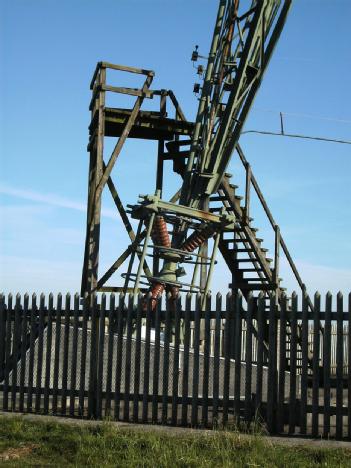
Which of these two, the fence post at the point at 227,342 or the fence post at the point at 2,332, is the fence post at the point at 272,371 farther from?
the fence post at the point at 2,332

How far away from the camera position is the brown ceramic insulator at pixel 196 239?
2120cm

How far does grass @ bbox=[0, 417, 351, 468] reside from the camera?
355 inches

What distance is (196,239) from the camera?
2128 cm

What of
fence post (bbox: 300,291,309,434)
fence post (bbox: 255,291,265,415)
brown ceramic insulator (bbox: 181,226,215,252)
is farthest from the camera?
brown ceramic insulator (bbox: 181,226,215,252)

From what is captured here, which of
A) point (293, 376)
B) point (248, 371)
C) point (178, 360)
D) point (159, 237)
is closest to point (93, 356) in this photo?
point (178, 360)

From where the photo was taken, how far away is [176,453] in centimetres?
926

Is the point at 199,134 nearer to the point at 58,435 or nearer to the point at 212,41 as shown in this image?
the point at 212,41

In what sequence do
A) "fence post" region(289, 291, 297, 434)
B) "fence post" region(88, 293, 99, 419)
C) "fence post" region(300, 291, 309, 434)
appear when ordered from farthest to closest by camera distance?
"fence post" region(88, 293, 99, 419) < "fence post" region(289, 291, 297, 434) < "fence post" region(300, 291, 309, 434)

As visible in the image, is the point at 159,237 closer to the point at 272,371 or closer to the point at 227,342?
the point at 227,342

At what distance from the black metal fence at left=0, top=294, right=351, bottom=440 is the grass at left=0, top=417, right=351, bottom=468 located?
4.71 feet

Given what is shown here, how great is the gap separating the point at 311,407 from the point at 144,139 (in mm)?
14424

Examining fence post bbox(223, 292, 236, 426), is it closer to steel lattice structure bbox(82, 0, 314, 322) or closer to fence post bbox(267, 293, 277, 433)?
fence post bbox(267, 293, 277, 433)

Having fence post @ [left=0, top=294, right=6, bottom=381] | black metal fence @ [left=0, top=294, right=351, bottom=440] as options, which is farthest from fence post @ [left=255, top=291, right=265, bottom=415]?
fence post @ [left=0, top=294, right=6, bottom=381]

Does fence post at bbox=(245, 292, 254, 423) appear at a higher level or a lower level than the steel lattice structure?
lower
